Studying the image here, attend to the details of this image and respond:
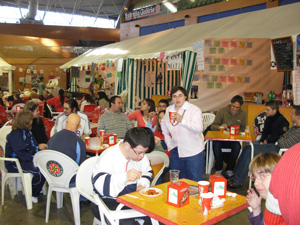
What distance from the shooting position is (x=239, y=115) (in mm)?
5613

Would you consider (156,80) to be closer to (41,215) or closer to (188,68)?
(188,68)

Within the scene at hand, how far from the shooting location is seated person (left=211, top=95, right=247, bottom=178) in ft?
17.7

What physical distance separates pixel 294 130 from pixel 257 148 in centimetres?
79

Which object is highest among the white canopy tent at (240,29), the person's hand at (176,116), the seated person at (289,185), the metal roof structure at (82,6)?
the metal roof structure at (82,6)

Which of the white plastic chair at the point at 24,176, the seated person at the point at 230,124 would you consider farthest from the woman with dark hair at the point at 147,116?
the white plastic chair at the point at 24,176

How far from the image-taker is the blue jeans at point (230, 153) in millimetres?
5398

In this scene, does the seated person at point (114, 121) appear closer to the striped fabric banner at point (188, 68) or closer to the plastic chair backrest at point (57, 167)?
the plastic chair backrest at point (57, 167)

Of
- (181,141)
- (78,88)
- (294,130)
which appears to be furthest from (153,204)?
(78,88)

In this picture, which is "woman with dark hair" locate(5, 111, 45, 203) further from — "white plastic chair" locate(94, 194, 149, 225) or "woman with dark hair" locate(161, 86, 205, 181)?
"white plastic chair" locate(94, 194, 149, 225)

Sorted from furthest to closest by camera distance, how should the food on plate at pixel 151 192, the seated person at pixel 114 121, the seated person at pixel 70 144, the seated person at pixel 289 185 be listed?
the seated person at pixel 114 121 < the seated person at pixel 70 144 < the food on plate at pixel 151 192 < the seated person at pixel 289 185

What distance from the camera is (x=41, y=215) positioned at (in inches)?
153

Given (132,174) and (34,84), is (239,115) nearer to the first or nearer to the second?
(132,174)

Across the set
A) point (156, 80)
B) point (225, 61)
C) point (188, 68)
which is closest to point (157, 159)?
point (188, 68)

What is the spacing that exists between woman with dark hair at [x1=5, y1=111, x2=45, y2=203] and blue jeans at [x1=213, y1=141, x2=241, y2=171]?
9.70 feet
